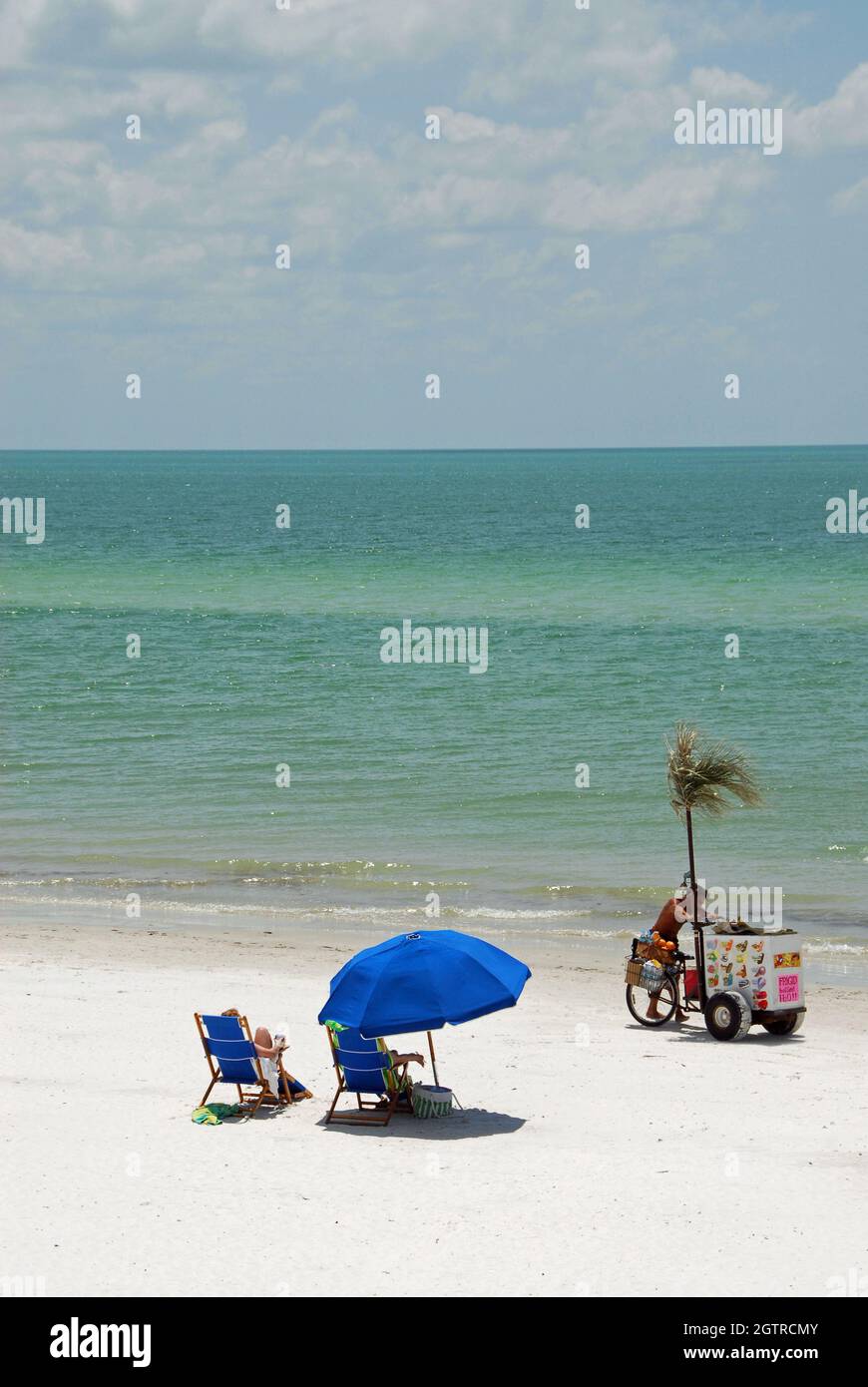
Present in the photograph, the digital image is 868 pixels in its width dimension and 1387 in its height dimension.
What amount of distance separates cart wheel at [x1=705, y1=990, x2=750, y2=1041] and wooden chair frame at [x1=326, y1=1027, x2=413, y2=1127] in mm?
3433

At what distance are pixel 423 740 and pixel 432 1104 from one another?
18902 mm

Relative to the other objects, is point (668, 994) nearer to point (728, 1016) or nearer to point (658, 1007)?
point (658, 1007)

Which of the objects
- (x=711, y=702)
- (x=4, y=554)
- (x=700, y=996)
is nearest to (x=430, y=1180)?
(x=700, y=996)

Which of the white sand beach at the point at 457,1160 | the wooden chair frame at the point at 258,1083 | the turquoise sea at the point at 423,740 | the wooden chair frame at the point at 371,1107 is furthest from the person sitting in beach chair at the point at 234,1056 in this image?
the turquoise sea at the point at 423,740

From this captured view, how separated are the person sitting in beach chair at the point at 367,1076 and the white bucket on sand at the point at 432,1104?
0.11 meters

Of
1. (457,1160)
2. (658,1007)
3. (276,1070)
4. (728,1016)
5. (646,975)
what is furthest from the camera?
(658,1007)

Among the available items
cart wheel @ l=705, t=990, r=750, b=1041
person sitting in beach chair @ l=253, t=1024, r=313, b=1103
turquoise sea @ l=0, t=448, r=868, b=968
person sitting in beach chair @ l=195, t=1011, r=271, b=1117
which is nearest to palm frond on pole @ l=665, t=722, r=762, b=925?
cart wheel @ l=705, t=990, r=750, b=1041

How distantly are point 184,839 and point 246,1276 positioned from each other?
48.8 ft

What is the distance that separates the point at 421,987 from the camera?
11.5 metres

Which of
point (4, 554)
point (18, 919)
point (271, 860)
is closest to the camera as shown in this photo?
point (18, 919)

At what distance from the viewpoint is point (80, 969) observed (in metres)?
16.5

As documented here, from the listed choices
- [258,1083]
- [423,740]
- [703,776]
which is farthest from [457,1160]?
[423,740]

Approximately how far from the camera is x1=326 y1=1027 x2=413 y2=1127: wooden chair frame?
38.9ft
